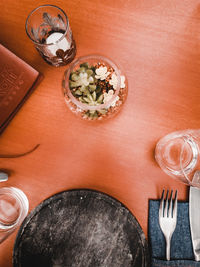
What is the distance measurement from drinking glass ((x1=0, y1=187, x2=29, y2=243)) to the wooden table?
18 millimetres

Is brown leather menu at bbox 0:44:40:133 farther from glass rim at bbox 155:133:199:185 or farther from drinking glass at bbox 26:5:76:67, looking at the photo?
glass rim at bbox 155:133:199:185

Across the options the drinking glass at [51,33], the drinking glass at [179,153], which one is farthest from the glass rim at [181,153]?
the drinking glass at [51,33]

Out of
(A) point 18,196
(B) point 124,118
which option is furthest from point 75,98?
(A) point 18,196

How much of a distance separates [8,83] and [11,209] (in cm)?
36

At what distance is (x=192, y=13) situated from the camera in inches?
25.9

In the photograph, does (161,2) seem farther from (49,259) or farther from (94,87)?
(49,259)

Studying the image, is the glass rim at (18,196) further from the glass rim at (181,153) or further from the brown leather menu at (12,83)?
the glass rim at (181,153)

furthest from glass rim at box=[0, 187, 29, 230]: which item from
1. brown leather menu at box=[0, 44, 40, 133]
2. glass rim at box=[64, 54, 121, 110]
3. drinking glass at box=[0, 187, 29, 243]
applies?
glass rim at box=[64, 54, 121, 110]

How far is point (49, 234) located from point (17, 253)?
10 cm

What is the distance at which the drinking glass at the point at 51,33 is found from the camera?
1.97 ft

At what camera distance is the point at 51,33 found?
2.11ft

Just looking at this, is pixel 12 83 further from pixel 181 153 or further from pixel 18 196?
pixel 181 153

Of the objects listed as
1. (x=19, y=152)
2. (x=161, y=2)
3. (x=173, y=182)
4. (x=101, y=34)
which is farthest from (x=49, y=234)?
(x=161, y=2)

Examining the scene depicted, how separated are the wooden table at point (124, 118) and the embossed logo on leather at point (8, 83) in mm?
63
